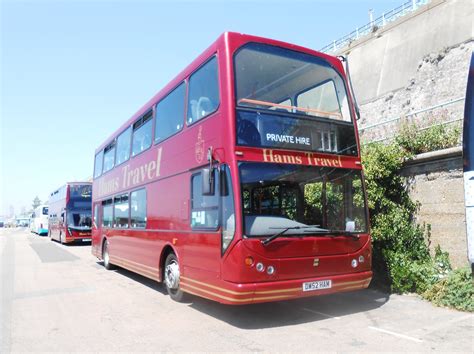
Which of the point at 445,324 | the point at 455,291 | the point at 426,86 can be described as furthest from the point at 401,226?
the point at 426,86

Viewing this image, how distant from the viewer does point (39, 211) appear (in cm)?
4588

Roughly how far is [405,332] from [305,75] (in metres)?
4.23

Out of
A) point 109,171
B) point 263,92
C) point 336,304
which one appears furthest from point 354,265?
point 109,171

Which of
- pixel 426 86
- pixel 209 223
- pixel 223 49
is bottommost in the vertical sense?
pixel 209 223

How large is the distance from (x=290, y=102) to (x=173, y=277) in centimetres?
385

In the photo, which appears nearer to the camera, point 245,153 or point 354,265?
point 245,153

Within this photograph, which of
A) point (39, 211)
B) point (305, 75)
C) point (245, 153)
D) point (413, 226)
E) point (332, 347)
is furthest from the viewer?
point (39, 211)

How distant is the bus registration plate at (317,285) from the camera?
6133mm

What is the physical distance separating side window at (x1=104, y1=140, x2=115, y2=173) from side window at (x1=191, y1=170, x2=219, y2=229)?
6.52 meters

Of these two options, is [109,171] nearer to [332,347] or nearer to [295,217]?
[295,217]

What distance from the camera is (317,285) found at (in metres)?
6.23

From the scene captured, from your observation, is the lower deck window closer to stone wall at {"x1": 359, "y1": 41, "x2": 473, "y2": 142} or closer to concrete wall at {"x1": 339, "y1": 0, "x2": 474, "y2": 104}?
stone wall at {"x1": 359, "y1": 41, "x2": 473, "y2": 142}

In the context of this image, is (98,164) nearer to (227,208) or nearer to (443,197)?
(227,208)

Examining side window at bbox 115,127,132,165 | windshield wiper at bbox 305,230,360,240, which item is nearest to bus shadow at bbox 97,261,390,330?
windshield wiper at bbox 305,230,360,240
